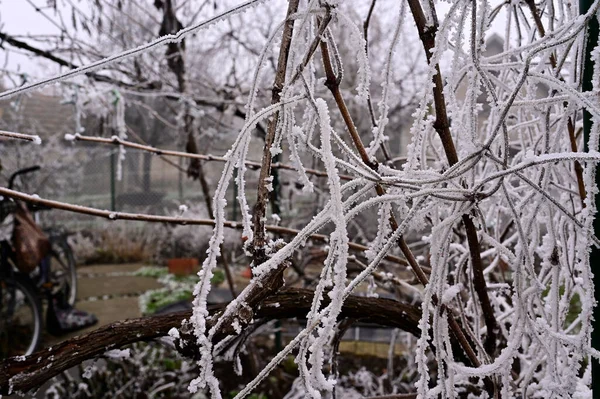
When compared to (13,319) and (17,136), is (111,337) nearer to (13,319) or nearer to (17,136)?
(17,136)

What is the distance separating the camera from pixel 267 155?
65 cm

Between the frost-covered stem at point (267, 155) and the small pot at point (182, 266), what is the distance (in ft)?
20.5

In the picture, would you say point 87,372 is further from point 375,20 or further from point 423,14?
point 375,20

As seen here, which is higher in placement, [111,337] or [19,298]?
[111,337]

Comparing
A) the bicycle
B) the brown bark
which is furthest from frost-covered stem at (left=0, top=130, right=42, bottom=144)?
the bicycle

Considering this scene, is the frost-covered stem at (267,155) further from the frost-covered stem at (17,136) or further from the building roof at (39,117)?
the building roof at (39,117)

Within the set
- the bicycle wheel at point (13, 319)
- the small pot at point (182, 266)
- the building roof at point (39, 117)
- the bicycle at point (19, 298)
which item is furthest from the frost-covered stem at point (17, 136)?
the building roof at point (39, 117)

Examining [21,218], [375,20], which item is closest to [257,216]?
[21,218]

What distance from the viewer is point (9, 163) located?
7.18 metres

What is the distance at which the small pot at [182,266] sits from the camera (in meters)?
6.67

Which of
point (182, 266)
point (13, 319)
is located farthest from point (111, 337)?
point (182, 266)

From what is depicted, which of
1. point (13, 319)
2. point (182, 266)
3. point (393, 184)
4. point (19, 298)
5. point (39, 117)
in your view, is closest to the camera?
point (393, 184)

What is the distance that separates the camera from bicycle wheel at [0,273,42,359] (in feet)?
12.6

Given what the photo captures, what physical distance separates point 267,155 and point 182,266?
6278 mm
